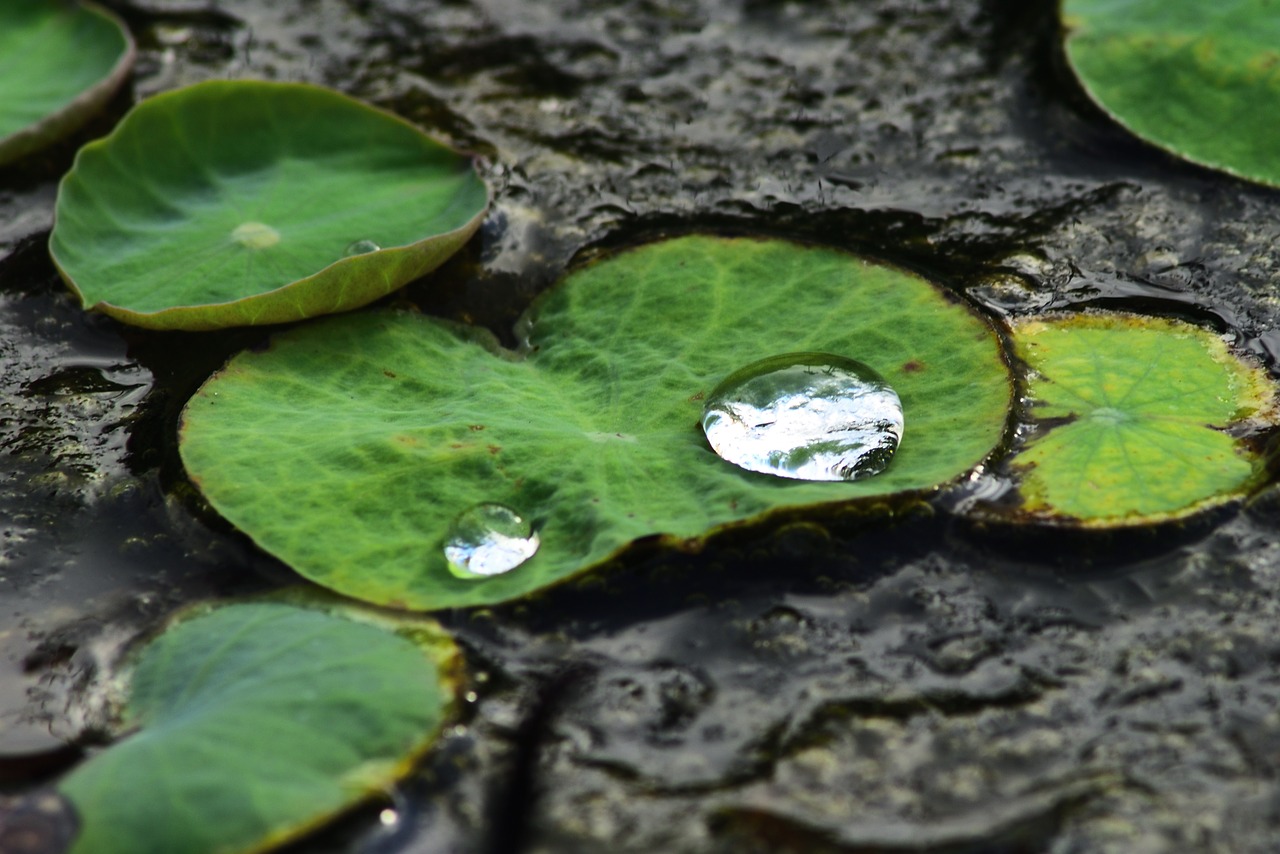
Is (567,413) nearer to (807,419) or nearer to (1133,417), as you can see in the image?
(807,419)

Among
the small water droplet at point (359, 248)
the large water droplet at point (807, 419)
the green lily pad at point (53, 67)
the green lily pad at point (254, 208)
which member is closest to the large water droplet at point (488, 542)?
the large water droplet at point (807, 419)

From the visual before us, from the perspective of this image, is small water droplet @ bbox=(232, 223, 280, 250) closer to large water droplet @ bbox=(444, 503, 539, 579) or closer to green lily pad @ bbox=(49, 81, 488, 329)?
green lily pad @ bbox=(49, 81, 488, 329)

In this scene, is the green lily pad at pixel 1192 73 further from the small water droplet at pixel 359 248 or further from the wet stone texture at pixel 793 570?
the small water droplet at pixel 359 248

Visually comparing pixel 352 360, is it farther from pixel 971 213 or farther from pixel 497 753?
pixel 971 213

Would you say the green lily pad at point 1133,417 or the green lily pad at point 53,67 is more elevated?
the green lily pad at point 1133,417

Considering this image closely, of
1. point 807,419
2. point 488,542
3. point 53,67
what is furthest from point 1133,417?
point 53,67

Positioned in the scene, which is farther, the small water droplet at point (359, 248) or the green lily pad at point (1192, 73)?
the green lily pad at point (1192, 73)

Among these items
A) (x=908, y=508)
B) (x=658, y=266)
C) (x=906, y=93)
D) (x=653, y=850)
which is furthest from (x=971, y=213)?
(x=653, y=850)
